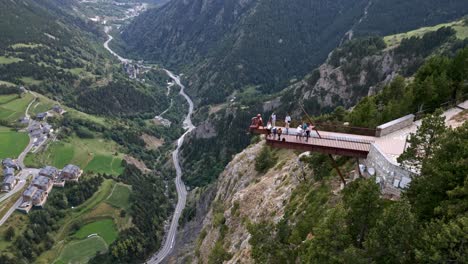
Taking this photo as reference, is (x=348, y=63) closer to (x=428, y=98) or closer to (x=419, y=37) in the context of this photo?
(x=419, y=37)

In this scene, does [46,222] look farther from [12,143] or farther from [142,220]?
[12,143]

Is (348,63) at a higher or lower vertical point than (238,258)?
higher

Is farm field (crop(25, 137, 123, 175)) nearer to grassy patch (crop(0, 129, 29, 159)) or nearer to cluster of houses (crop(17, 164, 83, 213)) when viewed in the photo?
grassy patch (crop(0, 129, 29, 159))

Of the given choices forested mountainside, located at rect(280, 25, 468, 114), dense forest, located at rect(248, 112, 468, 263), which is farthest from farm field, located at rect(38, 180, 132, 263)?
dense forest, located at rect(248, 112, 468, 263)

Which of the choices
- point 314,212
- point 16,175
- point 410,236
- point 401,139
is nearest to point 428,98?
point 401,139

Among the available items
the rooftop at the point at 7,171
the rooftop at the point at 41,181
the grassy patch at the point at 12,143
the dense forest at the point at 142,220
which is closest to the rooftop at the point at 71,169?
the rooftop at the point at 41,181

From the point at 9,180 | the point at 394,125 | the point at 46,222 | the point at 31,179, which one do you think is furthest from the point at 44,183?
the point at 394,125

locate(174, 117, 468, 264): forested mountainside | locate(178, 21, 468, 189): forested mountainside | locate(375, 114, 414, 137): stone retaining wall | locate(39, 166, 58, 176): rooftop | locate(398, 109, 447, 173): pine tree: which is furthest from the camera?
locate(178, 21, 468, 189): forested mountainside
